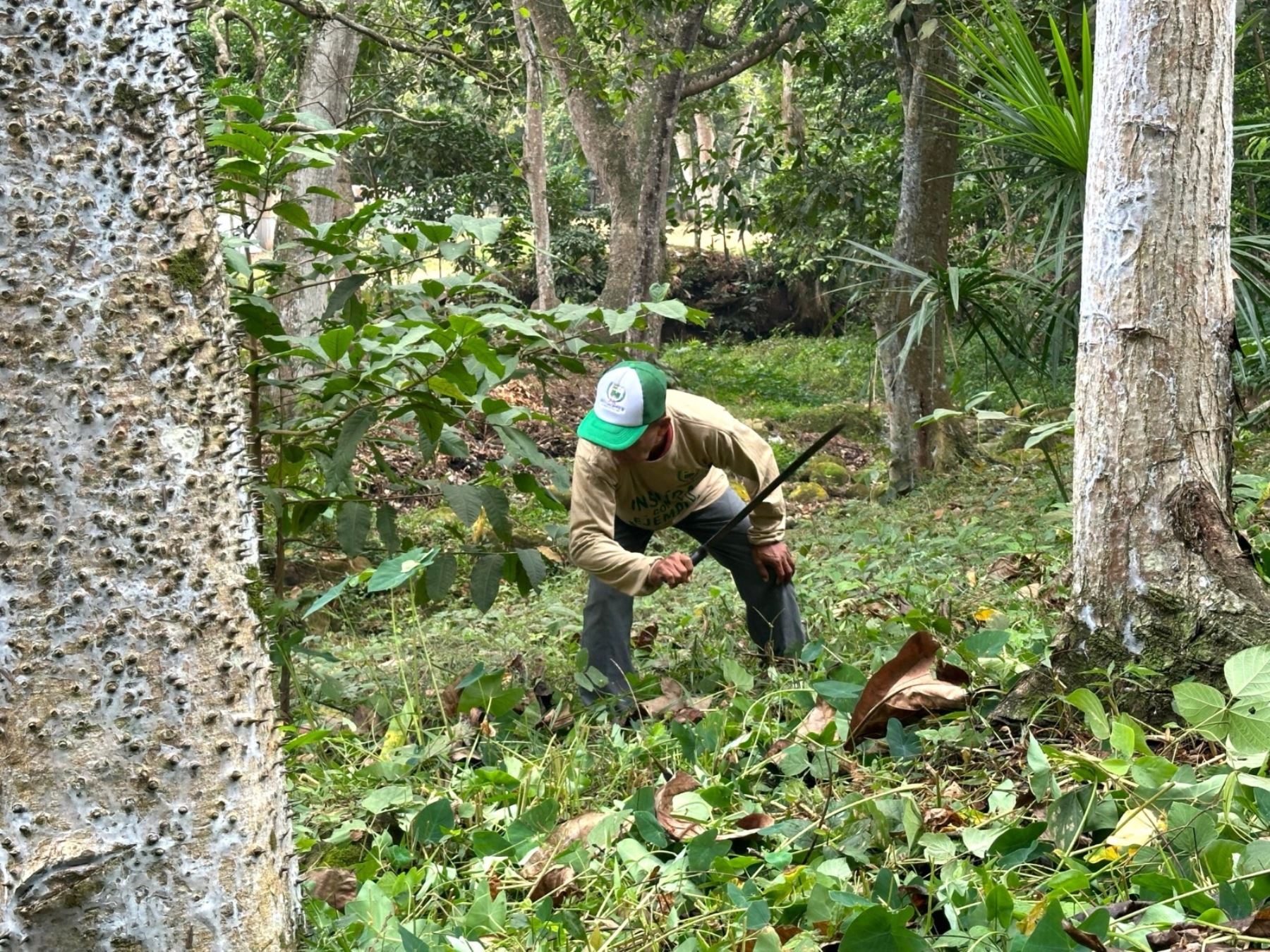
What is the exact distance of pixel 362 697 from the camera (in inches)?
172

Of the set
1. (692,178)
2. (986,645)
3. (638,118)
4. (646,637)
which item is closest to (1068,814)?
(986,645)

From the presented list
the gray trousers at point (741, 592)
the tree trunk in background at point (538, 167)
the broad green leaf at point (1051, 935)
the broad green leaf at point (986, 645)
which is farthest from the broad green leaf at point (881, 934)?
the tree trunk in background at point (538, 167)

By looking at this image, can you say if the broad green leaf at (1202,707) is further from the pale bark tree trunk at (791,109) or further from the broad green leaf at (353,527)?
the pale bark tree trunk at (791,109)

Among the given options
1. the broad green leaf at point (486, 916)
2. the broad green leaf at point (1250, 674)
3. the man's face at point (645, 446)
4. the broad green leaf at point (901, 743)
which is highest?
the man's face at point (645, 446)

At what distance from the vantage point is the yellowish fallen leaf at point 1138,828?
220 cm

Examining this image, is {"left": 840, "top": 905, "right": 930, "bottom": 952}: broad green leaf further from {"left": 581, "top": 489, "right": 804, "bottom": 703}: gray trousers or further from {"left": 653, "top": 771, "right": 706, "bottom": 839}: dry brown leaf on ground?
{"left": 581, "top": 489, "right": 804, "bottom": 703}: gray trousers

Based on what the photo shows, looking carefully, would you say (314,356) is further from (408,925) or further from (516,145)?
(516,145)

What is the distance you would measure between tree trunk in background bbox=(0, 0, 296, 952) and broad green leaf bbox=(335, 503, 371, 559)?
1774 millimetres

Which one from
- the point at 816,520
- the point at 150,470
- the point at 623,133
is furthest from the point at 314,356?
the point at 623,133

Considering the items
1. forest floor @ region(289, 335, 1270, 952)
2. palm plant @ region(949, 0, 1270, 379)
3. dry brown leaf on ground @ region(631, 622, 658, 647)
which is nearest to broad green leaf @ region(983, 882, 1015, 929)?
forest floor @ region(289, 335, 1270, 952)

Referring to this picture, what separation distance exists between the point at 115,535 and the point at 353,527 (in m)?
1.95

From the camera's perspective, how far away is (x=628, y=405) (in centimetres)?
391

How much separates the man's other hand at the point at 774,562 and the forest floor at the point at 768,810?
0.87ft

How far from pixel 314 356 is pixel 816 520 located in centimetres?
607
